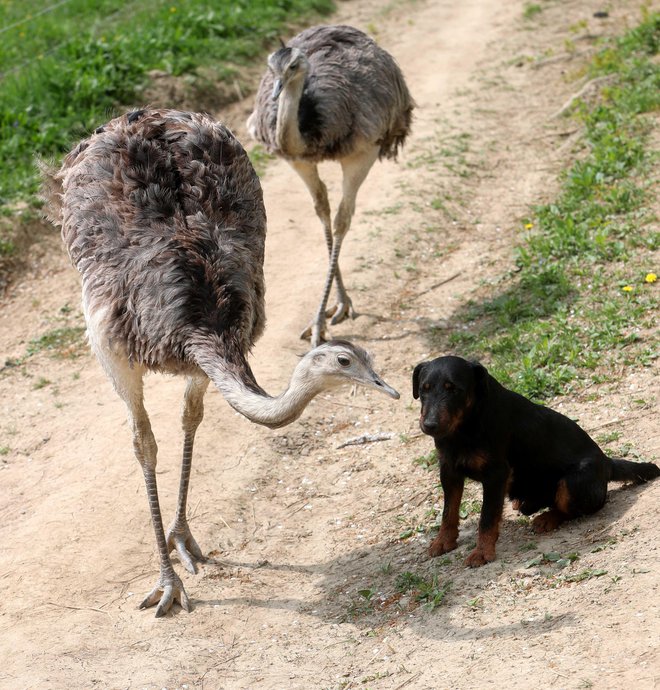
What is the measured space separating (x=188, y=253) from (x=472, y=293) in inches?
166

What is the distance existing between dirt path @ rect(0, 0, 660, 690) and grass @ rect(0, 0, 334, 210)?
6.32 ft

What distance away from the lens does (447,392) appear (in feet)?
17.6

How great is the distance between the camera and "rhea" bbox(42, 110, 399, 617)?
5.45m

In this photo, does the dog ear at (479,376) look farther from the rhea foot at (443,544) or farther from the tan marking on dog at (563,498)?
the rhea foot at (443,544)

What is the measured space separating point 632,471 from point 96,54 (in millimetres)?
10139

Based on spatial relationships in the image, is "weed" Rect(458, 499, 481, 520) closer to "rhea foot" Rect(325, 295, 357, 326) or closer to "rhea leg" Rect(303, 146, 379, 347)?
"rhea leg" Rect(303, 146, 379, 347)

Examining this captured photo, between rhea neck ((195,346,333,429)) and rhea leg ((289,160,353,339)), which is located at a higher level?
rhea neck ((195,346,333,429))

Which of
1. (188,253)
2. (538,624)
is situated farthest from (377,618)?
(188,253)

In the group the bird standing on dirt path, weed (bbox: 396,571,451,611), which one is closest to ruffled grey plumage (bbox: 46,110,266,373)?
weed (bbox: 396,571,451,611)

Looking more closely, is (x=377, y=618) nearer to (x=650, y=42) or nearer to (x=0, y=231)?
(x=0, y=231)

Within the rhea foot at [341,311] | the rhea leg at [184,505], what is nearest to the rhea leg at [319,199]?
the rhea foot at [341,311]

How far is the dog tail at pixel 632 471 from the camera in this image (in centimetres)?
580

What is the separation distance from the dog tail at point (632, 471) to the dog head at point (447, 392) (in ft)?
2.99

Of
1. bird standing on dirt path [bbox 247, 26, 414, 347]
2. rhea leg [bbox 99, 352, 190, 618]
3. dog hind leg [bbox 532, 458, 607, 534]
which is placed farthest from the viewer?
bird standing on dirt path [bbox 247, 26, 414, 347]
